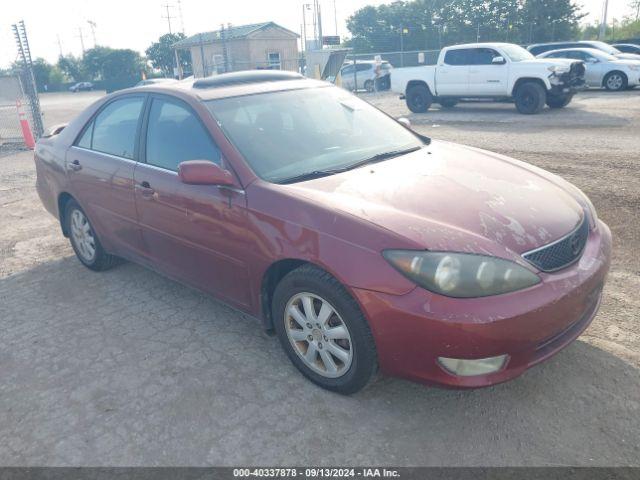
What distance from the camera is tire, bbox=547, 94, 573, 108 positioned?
45.4 feet

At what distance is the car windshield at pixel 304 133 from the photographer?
129 inches

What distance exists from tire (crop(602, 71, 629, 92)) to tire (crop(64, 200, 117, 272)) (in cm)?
1758

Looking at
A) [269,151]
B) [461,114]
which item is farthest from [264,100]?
[461,114]

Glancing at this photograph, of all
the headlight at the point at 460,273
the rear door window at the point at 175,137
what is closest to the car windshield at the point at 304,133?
the rear door window at the point at 175,137

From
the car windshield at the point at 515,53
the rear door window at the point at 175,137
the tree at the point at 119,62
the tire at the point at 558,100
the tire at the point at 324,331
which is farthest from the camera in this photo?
the tree at the point at 119,62

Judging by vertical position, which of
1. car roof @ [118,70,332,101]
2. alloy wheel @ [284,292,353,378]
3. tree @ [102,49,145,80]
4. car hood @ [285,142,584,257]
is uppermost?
tree @ [102,49,145,80]

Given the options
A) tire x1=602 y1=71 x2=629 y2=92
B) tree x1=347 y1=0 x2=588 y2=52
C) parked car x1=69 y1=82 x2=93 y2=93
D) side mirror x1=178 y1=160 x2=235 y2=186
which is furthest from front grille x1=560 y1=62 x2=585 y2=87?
parked car x1=69 y1=82 x2=93 y2=93

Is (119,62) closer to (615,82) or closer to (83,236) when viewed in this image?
(615,82)

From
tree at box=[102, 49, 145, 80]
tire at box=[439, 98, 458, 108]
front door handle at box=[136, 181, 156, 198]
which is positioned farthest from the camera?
tree at box=[102, 49, 145, 80]

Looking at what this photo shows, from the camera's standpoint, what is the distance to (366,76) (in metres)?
25.7

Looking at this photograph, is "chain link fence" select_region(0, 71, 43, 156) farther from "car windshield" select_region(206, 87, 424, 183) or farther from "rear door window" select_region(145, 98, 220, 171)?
"car windshield" select_region(206, 87, 424, 183)

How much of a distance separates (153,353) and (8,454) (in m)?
1.02

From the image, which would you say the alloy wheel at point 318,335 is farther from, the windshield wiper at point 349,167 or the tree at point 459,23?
the tree at point 459,23

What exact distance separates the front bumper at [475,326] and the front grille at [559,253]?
43mm
